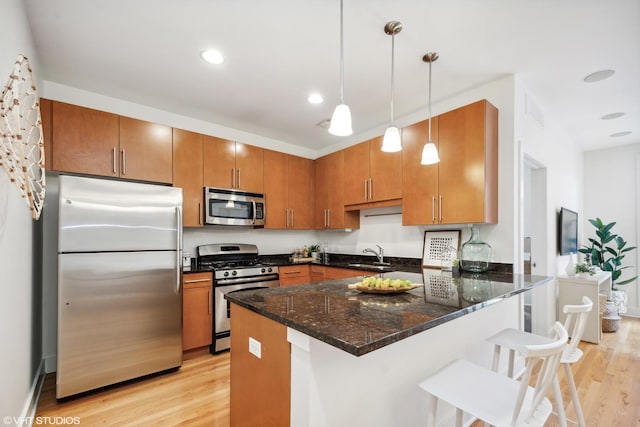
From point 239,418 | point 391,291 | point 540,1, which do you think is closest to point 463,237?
point 391,291

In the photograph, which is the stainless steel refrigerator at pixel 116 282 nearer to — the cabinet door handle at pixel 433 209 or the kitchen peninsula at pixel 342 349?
the kitchen peninsula at pixel 342 349

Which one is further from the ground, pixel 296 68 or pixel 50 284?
pixel 296 68

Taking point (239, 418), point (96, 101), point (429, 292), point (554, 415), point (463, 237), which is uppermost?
point (96, 101)

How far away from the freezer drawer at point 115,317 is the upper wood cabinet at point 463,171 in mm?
2510

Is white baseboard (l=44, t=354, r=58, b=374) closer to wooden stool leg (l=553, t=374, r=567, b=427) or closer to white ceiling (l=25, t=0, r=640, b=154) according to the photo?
white ceiling (l=25, t=0, r=640, b=154)

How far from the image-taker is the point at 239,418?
1562 mm

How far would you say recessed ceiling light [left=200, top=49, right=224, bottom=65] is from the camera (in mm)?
2238

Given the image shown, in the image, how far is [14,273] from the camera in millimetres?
1730

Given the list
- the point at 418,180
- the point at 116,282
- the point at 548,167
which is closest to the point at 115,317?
the point at 116,282

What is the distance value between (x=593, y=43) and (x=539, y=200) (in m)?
1.71

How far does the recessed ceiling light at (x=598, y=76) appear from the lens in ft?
8.33

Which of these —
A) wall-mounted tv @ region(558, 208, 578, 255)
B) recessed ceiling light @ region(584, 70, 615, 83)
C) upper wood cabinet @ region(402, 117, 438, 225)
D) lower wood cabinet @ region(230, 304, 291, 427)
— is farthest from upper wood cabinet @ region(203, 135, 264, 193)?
wall-mounted tv @ region(558, 208, 578, 255)

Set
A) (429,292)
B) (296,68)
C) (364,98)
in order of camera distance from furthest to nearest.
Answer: (364,98)
(296,68)
(429,292)

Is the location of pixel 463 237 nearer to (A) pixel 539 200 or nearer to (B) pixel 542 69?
(A) pixel 539 200
